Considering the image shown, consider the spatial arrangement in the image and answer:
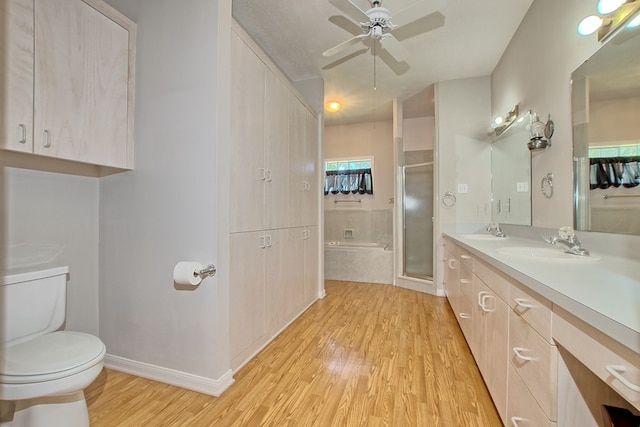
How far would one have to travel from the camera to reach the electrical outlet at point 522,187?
237cm

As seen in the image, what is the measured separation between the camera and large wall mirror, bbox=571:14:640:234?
4.12 feet

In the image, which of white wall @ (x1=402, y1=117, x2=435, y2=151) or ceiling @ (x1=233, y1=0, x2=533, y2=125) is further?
white wall @ (x1=402, y1=117, x2=435, y2=151)

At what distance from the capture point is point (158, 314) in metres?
1.66

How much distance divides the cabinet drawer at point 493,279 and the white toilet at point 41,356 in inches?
73.0

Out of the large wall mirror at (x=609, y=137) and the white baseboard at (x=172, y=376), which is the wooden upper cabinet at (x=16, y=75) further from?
the large wall mirror at (x=609, y=137)

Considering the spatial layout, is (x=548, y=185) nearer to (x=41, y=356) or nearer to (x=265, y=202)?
(x=265, y=202)

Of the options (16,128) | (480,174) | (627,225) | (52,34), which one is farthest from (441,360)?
(52,34)

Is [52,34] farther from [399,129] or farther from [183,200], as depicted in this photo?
[399,129]

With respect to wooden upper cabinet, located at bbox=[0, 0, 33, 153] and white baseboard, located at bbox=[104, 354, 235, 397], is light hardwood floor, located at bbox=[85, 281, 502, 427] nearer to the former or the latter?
white baseboard, located at bbox=[104, 354, 235, 397]

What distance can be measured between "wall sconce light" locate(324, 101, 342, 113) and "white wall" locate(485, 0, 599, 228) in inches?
83.7

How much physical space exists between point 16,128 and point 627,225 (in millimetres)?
2914

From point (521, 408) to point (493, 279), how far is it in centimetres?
55

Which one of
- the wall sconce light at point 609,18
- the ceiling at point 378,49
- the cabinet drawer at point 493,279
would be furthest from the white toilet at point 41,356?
the wall sconce light at point 609,18

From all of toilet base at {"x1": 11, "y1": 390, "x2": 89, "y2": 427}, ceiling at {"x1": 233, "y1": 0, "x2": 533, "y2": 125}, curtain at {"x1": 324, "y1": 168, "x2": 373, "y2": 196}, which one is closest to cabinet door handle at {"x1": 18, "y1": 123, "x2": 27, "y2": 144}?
toilet base at {"x1": 11, "y1": 390, "x2": 89, "y2": 427}
